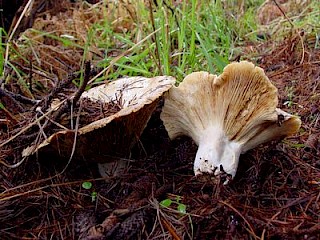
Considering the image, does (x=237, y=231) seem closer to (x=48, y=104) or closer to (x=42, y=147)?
(x=42, y=147)

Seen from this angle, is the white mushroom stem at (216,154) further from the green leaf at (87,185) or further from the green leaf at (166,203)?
the green leaf at (87,185)

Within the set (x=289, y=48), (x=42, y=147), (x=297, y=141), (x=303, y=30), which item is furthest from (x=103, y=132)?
(x=303, y=30)

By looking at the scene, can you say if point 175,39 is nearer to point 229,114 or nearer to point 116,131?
point 229,114

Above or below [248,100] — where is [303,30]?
below

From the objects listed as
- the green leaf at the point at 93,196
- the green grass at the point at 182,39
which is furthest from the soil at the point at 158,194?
the green grass at the point at 182,39

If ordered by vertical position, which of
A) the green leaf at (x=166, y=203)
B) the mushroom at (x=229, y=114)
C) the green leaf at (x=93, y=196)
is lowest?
the green leaf at (x=166, y=203)

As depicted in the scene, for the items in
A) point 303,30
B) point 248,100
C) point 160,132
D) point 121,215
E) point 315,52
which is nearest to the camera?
point 121,215
